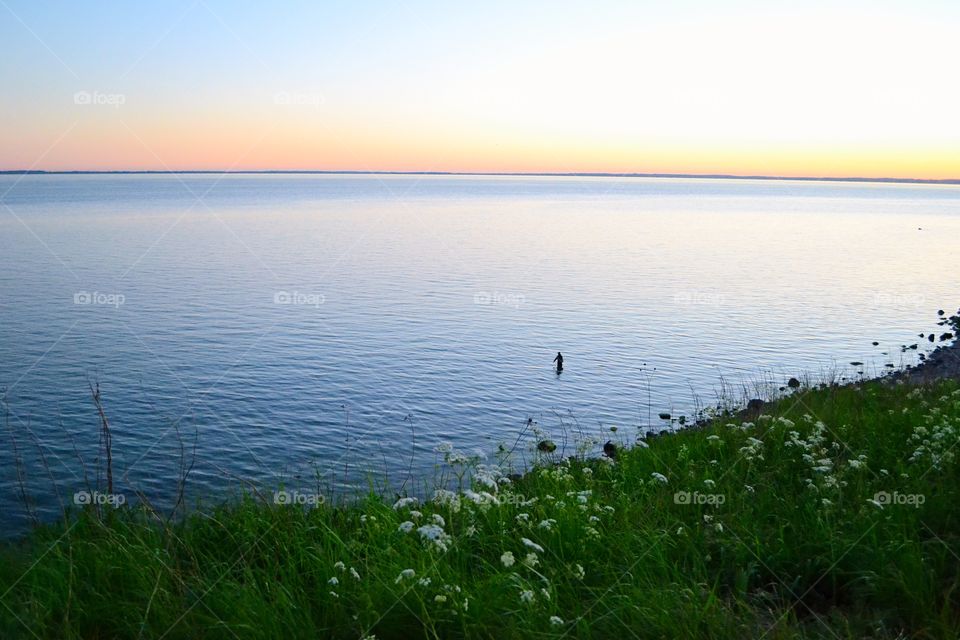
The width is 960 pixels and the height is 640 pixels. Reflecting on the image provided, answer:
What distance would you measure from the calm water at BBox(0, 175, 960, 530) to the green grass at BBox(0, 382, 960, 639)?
5058 millimetres

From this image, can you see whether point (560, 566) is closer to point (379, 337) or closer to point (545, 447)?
point (545, 447)

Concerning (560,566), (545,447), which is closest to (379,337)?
(545,447)

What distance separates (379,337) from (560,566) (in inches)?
1246

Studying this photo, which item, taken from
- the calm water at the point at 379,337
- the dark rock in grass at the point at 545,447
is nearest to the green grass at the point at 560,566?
the calm water at the point at 379,337

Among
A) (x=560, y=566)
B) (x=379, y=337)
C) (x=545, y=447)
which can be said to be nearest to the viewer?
(x=560, y=566)

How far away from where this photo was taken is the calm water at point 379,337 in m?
24.1

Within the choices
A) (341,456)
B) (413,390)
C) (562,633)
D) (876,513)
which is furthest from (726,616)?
(413,390)

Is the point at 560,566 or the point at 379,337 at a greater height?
the point at 560,566

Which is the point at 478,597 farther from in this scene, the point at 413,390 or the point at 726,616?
the point at 413,390

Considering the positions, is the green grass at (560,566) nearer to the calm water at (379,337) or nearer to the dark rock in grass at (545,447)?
the calm water at (379,337)

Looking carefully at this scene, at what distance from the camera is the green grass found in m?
6.98

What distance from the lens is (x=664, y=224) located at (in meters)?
135

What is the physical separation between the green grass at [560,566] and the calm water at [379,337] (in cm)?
506

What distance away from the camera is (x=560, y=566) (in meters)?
8.43
